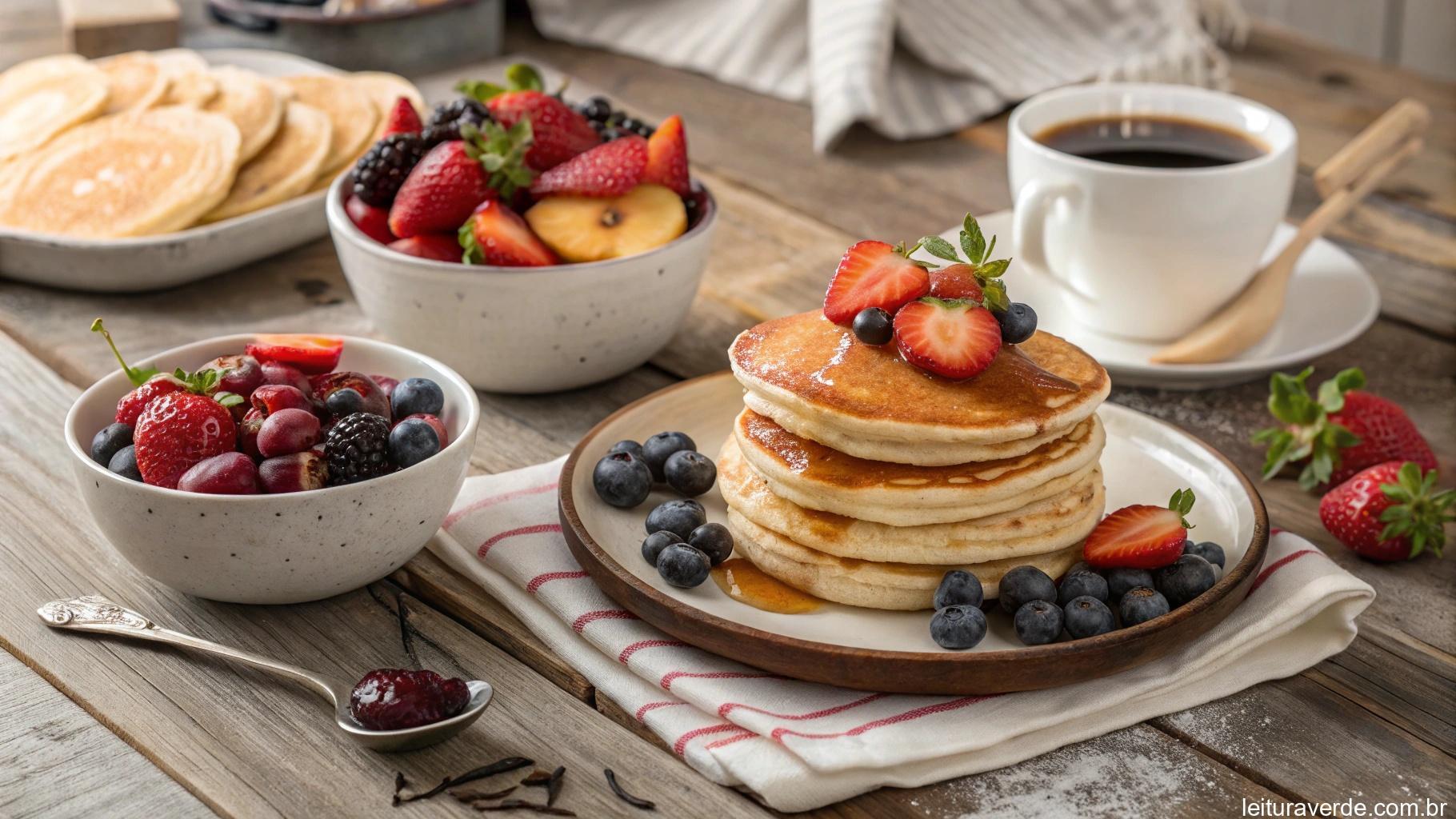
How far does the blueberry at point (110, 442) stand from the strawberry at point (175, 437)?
46mm

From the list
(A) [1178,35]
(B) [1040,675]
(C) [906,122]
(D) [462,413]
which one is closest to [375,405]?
(D) [462,413]

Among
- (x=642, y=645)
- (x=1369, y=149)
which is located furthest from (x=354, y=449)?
(x=1369, y=149)

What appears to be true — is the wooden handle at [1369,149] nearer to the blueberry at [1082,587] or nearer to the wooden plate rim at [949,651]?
the wooden plate rim at [949,651]

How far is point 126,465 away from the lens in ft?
3.54

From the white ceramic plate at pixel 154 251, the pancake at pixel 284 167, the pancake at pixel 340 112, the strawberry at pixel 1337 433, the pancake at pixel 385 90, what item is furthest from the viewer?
the pancake at pixel 385 90

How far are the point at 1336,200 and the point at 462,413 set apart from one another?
3.88 feet

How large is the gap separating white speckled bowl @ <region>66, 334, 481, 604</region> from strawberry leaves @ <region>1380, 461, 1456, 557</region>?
2.79 feet

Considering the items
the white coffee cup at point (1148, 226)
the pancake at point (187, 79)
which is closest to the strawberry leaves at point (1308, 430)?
the white coffee cup at point (1148, 226)

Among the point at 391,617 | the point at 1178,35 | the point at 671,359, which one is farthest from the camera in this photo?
the point at 1178,35

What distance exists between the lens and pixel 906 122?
239 cm

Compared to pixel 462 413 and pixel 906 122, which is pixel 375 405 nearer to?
pixel 462 413

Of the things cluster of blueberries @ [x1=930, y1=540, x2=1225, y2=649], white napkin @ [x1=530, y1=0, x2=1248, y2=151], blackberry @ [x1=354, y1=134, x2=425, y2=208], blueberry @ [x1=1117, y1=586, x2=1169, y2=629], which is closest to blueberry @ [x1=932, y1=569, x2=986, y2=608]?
cluster of blueberries @ [x1=930, y1=540, x2=1225, y2=649]

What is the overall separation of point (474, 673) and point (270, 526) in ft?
0.66

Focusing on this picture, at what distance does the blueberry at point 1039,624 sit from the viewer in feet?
3.29
